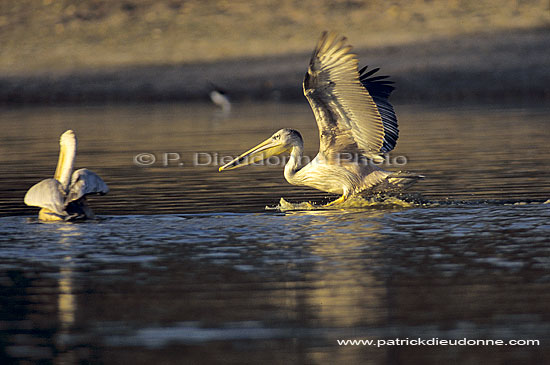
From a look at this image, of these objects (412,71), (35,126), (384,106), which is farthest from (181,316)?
(412,71)

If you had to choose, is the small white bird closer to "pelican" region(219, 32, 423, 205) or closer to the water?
the water

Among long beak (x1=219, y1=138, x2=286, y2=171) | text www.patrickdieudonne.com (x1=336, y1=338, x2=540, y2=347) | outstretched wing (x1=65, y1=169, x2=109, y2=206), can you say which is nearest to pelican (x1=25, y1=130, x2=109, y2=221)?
outstretched wing (x1=65, y1=169, x2=109, y2=206)

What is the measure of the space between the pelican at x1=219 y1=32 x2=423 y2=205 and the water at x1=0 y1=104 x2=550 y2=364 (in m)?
0.47

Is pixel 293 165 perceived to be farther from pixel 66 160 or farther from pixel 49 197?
pixel 49 197

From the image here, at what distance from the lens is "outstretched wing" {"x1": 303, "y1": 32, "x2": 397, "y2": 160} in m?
11.0

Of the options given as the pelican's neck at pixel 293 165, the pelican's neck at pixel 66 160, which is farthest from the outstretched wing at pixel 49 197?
the pelican's neck at pixel 293 165

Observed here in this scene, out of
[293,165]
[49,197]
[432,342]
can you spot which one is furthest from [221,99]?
[432,342]

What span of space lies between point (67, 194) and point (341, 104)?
2.99 meters

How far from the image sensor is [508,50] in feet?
127

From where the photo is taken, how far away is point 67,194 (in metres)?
10.5

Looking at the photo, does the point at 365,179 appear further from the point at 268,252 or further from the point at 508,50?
the point at 508,50

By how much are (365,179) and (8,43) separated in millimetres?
40578

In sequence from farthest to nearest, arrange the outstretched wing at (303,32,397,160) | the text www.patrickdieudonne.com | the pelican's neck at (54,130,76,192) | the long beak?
the long beak, the outstretched wing at (303,32,397,160), the pelican's neck at (54,130,76,192), the text www.patrickdieudonne.com

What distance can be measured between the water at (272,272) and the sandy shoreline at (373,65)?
2062 cm
